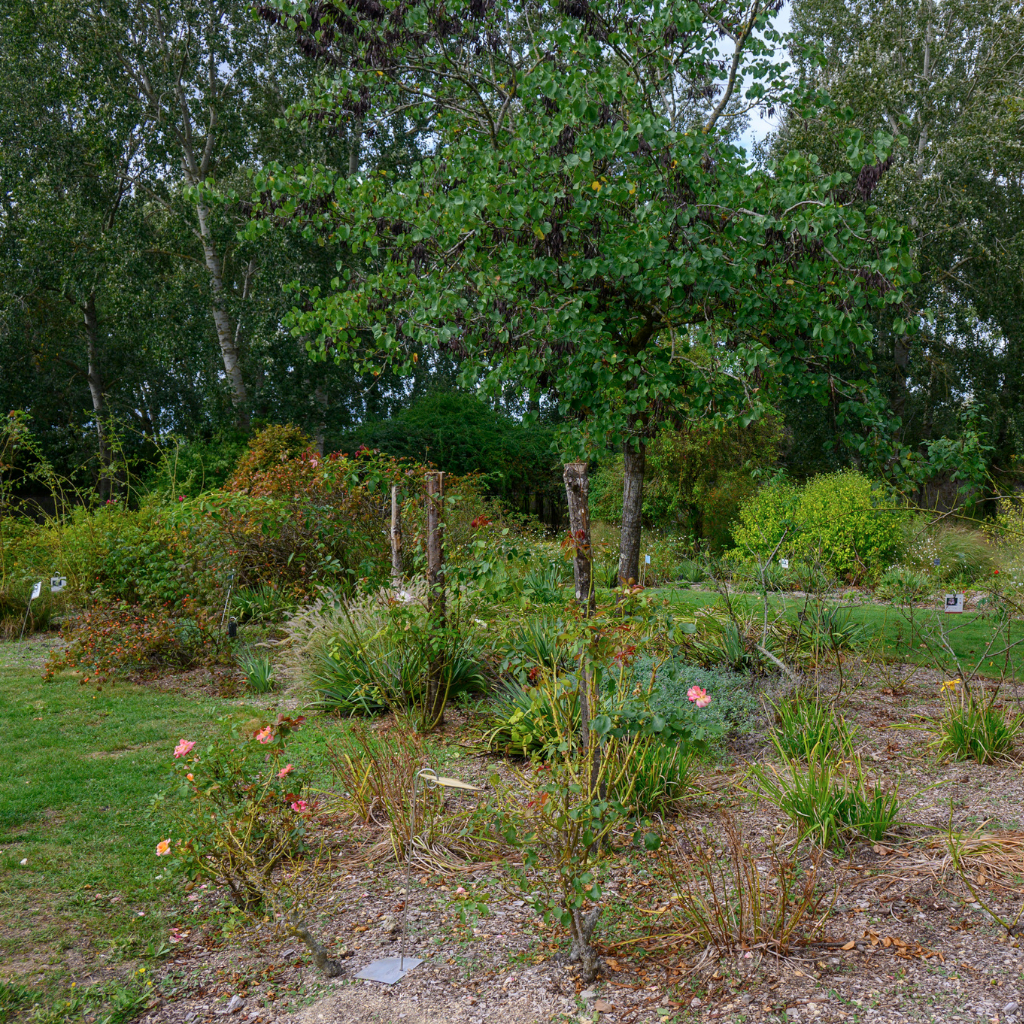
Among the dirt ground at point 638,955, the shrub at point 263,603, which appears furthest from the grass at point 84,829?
the shrub at point 263,603

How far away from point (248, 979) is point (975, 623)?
7140 mm

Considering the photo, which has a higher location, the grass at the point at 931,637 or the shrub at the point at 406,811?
the grass at the point at 931,637

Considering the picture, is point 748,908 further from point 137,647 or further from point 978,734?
point 137,647

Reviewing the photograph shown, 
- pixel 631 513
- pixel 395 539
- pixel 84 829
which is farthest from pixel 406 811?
pixel 395 539

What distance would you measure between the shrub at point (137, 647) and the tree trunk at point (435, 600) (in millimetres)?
2414

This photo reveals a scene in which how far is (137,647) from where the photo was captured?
6793 mm

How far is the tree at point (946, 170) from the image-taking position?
53.5ft

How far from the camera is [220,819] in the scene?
3203 millimetres

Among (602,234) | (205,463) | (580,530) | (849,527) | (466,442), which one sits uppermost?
(602,234)

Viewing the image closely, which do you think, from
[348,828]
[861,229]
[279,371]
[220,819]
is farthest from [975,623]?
[279,371]

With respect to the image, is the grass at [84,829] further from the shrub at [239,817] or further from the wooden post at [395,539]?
the wooden post at [395,539]

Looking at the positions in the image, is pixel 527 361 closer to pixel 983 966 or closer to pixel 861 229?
pixel 861 229

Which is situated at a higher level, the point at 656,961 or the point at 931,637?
the point at 931,637

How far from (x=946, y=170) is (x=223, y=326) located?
14.8 metres
